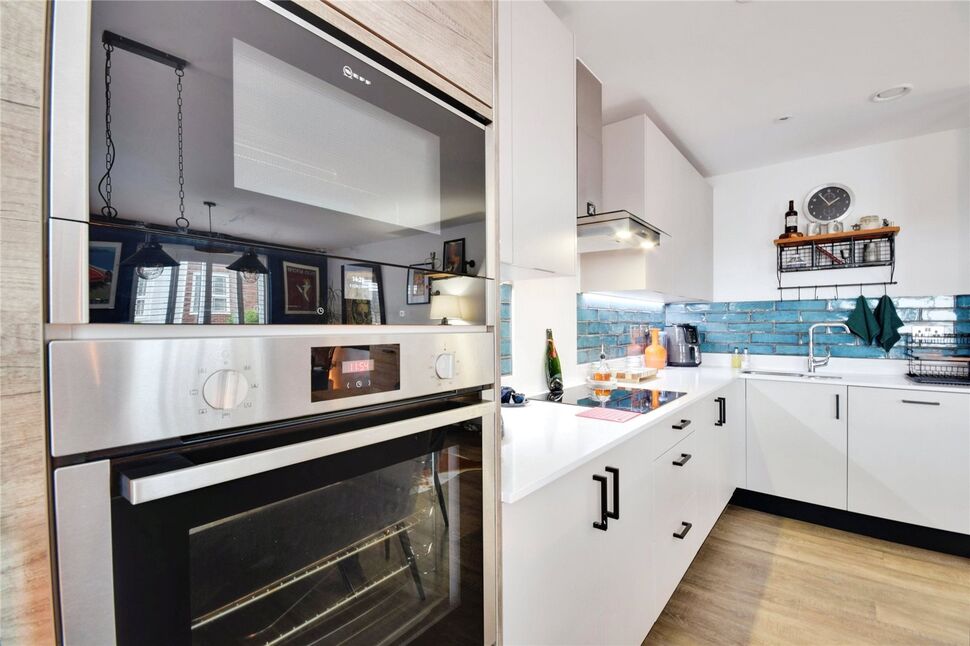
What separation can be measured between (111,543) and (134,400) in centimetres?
14

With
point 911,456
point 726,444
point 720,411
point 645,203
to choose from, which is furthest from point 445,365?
point 911,456

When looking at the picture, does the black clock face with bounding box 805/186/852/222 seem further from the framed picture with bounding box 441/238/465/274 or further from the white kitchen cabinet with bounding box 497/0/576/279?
the framed picture with bounding box 441/238/465/274

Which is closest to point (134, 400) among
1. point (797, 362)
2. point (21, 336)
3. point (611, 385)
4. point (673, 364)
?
point (21, 336)

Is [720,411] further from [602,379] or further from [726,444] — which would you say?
[602,379]

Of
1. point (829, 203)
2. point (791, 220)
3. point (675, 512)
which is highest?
point (829, 203)

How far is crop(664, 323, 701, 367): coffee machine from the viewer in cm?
355

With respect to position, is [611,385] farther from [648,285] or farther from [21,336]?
[21,336]

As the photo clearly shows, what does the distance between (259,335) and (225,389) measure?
73mm

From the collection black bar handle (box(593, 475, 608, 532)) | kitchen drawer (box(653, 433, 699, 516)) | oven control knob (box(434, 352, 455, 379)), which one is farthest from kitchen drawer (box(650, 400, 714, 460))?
oven control knob (box(434, 352, 455, 379))

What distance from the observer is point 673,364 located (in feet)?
11.8

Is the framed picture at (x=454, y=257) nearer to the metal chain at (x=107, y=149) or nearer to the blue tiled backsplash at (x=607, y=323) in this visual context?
the metal chain at (x=107, y=149)

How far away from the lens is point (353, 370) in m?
0.63

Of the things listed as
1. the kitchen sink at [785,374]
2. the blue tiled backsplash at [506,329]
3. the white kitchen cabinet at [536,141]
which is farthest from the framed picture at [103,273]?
the kitchen sink at [785,374]

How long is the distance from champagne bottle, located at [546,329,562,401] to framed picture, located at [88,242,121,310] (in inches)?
74.5
